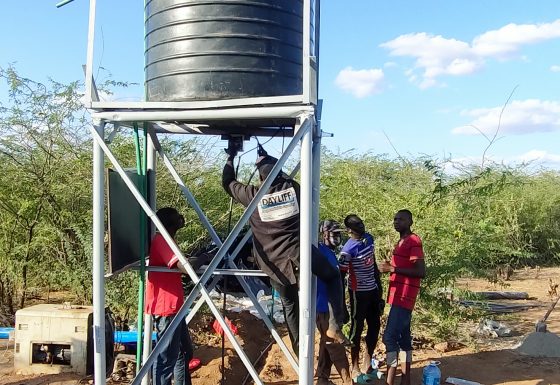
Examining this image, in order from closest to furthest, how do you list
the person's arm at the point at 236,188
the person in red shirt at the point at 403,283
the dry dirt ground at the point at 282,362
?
the person's arm at the point at 236,188
the person in red shirt at the point at 403,283
the dry dirt ground at the point at 282,362

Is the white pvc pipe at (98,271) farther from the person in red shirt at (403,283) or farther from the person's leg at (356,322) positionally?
the person's leg at (356,322)

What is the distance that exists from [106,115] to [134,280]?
357 cm

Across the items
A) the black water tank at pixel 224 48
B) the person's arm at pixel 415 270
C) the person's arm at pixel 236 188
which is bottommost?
the person's arm at pixel 415 270


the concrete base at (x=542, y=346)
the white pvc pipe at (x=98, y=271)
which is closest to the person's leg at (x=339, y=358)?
the white pvc pipe at (x=98, y=271)

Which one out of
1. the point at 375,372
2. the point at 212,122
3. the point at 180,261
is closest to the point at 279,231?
the point at 180,261

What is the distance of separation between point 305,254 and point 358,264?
2.29 metres

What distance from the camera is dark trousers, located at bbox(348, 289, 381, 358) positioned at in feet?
20.1

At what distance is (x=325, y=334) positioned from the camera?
5.63 metres

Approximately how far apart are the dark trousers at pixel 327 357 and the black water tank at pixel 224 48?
253 cm

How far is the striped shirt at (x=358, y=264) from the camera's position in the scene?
6059mm

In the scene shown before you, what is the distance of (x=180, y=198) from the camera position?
837cm

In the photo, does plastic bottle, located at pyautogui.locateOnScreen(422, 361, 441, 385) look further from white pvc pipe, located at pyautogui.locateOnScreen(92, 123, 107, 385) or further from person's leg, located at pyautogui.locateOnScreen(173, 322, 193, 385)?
white pvc pipe, located at pyautogui.locateOnScreen(92, 123, 107, 385)

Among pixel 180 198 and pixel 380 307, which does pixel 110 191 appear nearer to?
pixel 380 307

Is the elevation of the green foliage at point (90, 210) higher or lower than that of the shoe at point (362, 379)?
higher
